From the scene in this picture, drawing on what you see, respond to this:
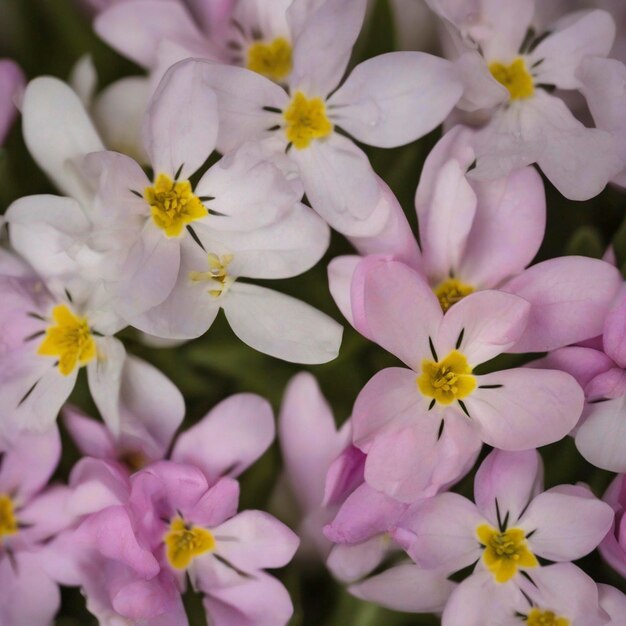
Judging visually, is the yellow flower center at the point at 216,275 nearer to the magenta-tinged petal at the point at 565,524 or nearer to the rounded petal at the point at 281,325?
the rounded petal at the point at 281,325

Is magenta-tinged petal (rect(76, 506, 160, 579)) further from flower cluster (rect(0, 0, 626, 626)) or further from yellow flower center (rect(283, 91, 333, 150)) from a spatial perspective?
yellow flower center (rect(283, 91, 333, 150))

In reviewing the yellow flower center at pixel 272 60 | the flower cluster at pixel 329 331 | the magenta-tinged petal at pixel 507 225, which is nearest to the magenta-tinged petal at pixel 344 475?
the flower cluster at pixel 329 331

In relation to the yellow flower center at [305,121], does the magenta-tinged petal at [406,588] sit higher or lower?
lower

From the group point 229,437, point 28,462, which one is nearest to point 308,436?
point 229,437

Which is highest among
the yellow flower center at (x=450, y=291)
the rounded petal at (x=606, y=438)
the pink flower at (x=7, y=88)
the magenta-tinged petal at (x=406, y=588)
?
the pink flower at (x=7, y=88)

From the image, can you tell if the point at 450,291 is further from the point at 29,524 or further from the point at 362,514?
the point at 29,524
